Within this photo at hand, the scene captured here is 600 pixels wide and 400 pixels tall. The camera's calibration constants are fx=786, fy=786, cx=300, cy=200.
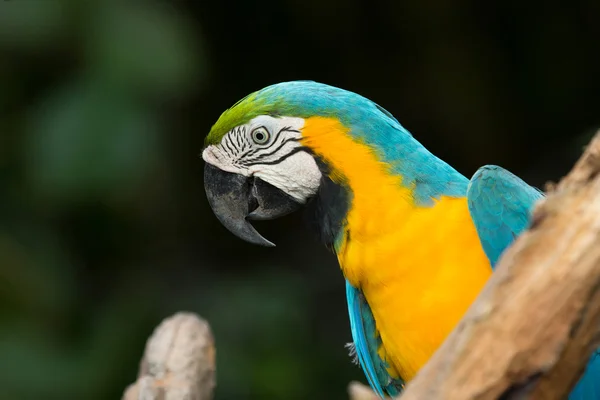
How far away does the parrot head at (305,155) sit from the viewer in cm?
147

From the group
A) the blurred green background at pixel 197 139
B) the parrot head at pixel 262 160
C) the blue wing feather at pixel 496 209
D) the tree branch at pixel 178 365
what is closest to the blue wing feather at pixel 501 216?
the blue wing feather at pixel 496 209

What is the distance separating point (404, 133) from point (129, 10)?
1317 mm

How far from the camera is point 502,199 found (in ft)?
4.59

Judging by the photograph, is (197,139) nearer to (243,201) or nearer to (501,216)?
(243,201)

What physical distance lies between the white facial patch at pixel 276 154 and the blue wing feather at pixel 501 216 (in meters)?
0.30

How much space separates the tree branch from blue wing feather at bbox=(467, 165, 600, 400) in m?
0.60

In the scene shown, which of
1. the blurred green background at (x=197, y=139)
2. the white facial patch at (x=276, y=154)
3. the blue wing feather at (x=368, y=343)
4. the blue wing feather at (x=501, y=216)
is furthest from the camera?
the blurred green background at (x=197, y=139)

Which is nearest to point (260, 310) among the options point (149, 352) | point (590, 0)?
point (149, 352)

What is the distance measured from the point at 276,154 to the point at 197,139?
160 centimetres

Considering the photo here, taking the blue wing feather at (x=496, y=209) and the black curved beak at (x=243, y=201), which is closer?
the blue wing feather at (x=496, y=209)

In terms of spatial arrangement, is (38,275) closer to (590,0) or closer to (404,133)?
(404,133)

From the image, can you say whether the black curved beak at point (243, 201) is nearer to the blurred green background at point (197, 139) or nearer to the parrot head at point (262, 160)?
the parrot head at point (262, 160)

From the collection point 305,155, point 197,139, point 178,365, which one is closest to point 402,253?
point 305,155

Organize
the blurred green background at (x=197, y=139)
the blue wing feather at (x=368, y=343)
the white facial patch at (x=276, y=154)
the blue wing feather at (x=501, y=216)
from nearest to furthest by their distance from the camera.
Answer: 1. the blue wing feather at (x=501, y=216)
2. the white facial patch at (x=276, y=154)
3. the blue wing feather at (x=368, y=343)
4. the blurred green background at (x=197, y=139)
